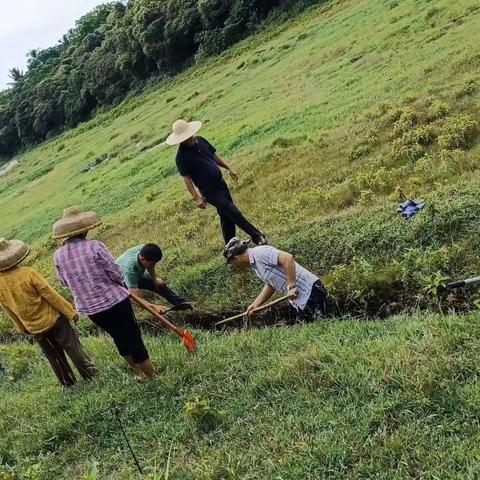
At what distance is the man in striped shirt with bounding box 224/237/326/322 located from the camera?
6.14 metres

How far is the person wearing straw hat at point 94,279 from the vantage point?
5.86m

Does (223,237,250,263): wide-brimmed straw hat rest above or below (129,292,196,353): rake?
above

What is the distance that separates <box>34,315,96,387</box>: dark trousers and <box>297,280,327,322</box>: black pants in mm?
2464

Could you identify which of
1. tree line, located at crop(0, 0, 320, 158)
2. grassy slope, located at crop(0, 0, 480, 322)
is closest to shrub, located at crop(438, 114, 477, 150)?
grassy slope, located at crop(0, 0, 480, 322)

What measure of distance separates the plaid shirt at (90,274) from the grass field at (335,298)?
93 centimetres

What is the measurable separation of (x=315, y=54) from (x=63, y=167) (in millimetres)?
18313

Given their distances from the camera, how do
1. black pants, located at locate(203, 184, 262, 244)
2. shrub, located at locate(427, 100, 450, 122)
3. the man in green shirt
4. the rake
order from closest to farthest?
the rake
the man in green shirt
black pants, located at locate(203, 184, 262, 244)
shrub, located at locate(427, 100, 450, 122)

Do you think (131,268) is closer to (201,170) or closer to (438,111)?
(201,170)

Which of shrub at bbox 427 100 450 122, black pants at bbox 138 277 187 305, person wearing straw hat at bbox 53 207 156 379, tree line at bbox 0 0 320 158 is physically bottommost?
shrub at bbox 427 100 450 122

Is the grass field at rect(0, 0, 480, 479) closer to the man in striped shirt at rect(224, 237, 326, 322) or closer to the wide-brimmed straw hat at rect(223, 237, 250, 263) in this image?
the man in striped shirt at rect(224, 237, 326, 322)

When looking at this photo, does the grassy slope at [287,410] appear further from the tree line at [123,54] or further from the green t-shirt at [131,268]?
the tree line at [123,54]

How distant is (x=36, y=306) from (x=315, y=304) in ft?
9.75

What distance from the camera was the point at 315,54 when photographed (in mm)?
24156

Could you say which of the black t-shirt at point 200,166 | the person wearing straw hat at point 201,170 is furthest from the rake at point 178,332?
the black t-shirt at point 200,166
